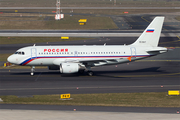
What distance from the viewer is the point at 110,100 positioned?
28234 mm

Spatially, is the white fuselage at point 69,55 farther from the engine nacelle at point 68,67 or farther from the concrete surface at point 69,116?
the concrete surface at point 69,116

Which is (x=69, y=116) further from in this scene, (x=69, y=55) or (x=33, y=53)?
(x=33, y=53)

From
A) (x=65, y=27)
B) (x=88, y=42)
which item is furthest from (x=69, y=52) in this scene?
(x=65, y=27)

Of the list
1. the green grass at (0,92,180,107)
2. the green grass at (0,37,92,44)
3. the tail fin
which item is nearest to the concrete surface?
the green grass at (0,92,180,107)

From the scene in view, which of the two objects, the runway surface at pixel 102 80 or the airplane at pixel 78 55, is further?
the airplane at pixel 78 55

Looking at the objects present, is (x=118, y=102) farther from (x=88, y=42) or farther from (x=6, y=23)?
(x=6, y=23)

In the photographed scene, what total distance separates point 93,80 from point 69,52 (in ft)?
20.3

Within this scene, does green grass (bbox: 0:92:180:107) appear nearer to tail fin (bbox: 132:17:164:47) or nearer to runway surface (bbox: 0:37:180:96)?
runway surface (bbox: 0:37:180:96)

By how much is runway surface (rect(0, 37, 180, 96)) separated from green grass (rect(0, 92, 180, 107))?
80.5 inches

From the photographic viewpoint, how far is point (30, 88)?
33719 millimetres

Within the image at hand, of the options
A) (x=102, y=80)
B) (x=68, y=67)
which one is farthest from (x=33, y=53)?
(x=102, y=80)

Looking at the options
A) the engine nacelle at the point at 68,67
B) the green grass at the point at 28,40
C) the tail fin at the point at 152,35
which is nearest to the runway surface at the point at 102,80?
the engine nacelle at the point at 68,67

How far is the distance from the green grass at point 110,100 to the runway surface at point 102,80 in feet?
6.71

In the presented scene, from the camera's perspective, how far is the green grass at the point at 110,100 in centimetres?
2670
